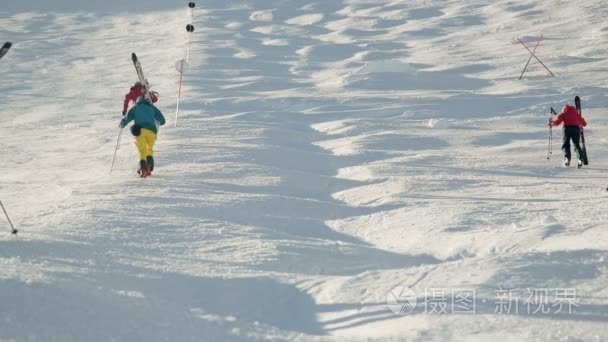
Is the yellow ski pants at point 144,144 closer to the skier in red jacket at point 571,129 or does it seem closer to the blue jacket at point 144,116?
the blue jacket at point 144,116

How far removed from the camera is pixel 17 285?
4.38 meters

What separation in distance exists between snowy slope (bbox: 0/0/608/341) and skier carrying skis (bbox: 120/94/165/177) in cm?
31

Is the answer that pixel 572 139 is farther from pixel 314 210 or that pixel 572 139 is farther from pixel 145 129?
pixel 145 129

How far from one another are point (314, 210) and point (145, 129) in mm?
3097

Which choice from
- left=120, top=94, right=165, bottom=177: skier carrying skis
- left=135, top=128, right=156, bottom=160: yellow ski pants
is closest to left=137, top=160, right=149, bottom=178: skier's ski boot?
left=120, top=94, right=165, bottom=177: skier carrying skis

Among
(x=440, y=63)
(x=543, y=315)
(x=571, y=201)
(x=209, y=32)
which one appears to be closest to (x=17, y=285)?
(x=543, y=315)

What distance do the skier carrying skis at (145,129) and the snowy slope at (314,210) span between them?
313mm

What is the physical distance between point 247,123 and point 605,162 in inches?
325

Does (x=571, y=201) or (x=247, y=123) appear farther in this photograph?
(x=247, y=123)

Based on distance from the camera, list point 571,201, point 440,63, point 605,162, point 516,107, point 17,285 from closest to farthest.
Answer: point 17,285 → point 571,201 → point 605,162 → point 516,107 → point 440,63

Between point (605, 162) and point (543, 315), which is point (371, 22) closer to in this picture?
point (605, 162)

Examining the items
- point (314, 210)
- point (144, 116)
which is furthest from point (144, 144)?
point (314, 210)

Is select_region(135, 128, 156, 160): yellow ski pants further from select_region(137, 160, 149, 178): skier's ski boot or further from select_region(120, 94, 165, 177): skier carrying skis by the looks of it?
select_region(137, 160, 149, 178): skier's ski boot

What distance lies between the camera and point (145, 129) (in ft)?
30.6
